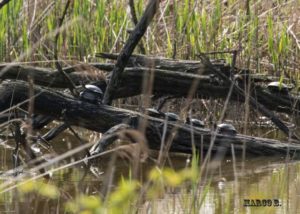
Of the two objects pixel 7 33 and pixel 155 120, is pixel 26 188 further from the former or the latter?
pixel 7 33

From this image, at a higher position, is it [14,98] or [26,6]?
[26,6]

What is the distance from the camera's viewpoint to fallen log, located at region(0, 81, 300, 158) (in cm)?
471

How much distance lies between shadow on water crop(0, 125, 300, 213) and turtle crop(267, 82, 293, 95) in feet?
2.00

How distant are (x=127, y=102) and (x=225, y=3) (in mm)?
1774

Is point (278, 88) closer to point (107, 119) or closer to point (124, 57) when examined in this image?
point (124, 57)

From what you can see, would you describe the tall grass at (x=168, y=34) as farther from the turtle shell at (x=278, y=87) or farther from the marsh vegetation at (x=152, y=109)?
the turtle shell at (x=278, y=87)

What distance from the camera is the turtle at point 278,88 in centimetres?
546

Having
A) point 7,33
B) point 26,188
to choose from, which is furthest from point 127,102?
point 26,188

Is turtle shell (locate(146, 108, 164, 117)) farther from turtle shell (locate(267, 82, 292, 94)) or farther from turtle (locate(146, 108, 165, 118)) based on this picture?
turtle shell (locate(267, 82, 292, 94))

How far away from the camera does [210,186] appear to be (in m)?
4.36

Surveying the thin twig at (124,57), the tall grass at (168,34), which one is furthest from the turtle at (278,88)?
the thin twig at (124,57)

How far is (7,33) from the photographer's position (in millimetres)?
6723

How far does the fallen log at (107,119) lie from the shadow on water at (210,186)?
11 centimetres

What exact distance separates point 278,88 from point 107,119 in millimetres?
1298
